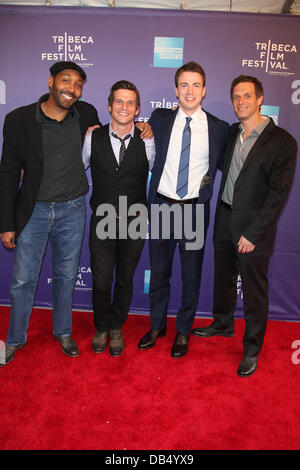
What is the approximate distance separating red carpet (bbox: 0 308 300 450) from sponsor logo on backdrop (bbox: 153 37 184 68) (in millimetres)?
2385

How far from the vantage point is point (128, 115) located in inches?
92.6

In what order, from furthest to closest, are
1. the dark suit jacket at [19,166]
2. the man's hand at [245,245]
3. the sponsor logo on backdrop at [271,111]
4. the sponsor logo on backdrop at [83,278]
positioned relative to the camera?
1. the sponsor logo on backdrop at [83,278]
2. the sponsor logo on backdrop at [271,111]
3. the man's hand at [245,245]
4. the dark suit jacket at [19,166]

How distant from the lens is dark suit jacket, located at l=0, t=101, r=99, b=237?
7.54 ft

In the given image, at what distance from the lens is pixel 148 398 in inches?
89.7

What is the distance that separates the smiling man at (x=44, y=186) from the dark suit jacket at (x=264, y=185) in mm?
1150

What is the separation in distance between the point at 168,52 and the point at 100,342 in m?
2.52

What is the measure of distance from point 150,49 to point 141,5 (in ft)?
2.54

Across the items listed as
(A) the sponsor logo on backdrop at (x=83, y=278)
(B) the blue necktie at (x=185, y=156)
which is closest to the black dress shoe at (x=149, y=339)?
(A) the sponsor logo on backdrop at (x=83, y=278)

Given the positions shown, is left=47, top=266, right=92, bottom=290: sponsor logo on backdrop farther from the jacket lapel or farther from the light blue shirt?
the jacket lapel

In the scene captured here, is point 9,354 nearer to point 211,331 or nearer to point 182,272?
point 182,272

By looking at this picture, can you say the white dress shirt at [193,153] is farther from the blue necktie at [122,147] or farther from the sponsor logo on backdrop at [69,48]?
the sponsor logo on backdrop at [69,48]

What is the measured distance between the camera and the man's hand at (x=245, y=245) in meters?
2.40

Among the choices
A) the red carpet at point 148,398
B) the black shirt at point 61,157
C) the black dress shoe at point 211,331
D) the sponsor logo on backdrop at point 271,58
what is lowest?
the red carpet at point 148,398

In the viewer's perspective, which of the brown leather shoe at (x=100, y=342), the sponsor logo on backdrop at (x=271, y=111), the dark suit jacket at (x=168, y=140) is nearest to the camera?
the dark suit jacket at (x=168, y=140)
